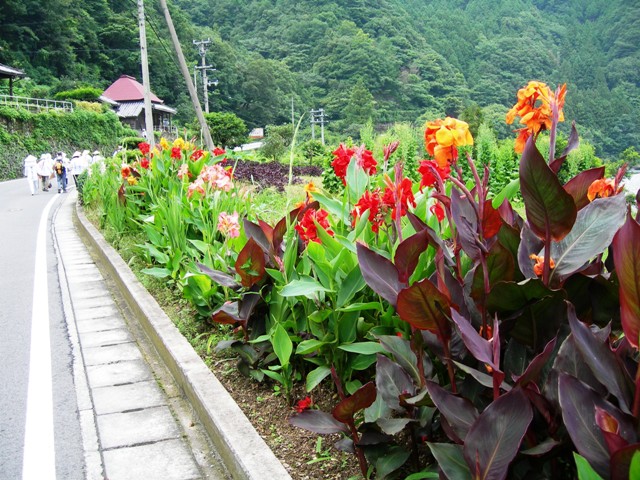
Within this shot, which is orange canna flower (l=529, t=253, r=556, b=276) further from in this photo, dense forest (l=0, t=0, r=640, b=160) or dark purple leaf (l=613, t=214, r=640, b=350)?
dense forest (l=0, t=0, r=640, b=160)

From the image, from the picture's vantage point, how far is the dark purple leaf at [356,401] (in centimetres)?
203

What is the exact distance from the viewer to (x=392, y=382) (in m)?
2.13

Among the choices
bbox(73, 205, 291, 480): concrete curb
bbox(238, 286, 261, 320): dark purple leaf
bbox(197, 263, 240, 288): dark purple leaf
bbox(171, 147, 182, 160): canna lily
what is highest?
bbox(171, 147, 182, 160): canna lily

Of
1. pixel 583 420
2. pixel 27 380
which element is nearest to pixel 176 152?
pixel 27 380

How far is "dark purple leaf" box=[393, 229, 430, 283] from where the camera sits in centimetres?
203

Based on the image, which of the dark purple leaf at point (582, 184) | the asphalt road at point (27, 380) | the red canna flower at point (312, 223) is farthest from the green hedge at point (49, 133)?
the dark purple leaf at point (582, 184)

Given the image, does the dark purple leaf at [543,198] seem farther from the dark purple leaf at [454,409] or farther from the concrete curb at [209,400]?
the concrete curb at [209,400]

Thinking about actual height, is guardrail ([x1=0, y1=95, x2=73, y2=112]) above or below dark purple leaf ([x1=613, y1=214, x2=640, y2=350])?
above

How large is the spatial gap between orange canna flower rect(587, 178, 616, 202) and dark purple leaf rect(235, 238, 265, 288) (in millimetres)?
1746

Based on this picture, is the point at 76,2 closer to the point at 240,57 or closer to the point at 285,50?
the point at 240,57

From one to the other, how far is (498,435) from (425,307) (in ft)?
1.47

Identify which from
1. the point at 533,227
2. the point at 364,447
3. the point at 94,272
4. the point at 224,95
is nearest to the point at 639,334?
the point at 533,227

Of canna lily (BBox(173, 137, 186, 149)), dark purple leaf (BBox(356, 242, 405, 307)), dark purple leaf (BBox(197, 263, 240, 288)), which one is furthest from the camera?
canna lily (BBox(173, 137, 186, 149))

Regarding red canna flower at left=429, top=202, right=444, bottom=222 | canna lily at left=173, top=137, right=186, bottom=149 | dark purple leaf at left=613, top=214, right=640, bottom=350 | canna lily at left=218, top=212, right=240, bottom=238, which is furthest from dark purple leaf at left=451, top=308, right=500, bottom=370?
canna lily at left=173, top=137, right=186, bottom=149
